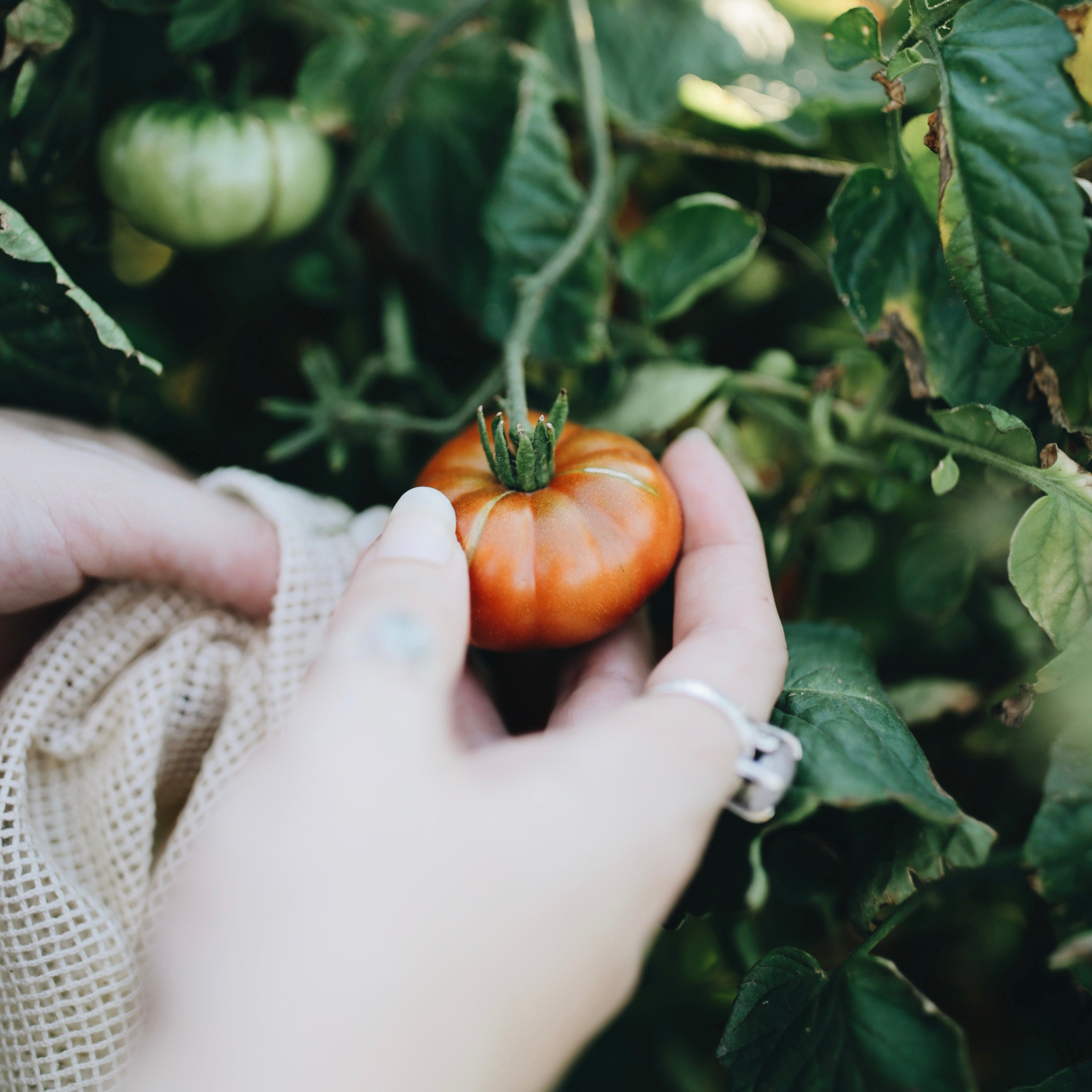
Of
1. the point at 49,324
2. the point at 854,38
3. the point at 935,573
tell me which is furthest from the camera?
the point at 935,573

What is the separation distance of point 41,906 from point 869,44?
83 cm

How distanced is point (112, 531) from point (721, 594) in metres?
0.47

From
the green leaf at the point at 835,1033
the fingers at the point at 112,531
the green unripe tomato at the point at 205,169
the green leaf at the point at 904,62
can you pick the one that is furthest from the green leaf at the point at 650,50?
the green leaf at the point at 835,1033

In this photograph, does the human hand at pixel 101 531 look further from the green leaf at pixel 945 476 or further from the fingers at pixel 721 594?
the green leaf at pixel 945 476

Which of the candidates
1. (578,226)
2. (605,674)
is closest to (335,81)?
(578,226)

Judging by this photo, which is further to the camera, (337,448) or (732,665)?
(337,448)

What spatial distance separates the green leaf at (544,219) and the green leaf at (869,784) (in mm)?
377

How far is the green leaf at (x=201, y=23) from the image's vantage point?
0.71m

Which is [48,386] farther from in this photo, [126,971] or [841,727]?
[841,727]

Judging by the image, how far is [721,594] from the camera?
54 cm

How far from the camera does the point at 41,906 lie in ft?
1.79

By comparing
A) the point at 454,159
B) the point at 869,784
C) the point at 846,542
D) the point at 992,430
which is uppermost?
the point at 454,159

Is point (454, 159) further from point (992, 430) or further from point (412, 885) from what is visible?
point (412, 885)

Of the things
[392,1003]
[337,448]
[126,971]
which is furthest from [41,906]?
[337,448]
